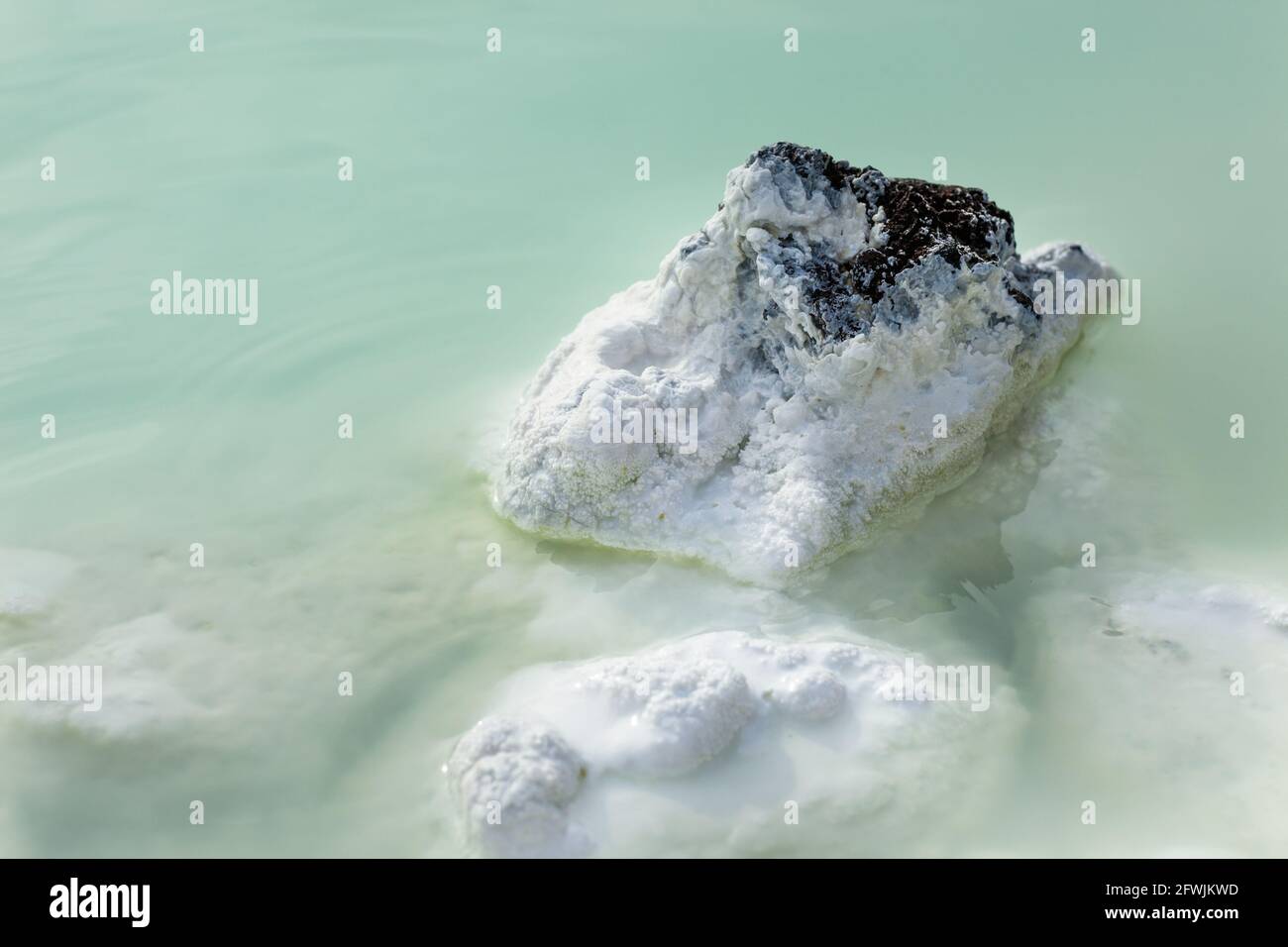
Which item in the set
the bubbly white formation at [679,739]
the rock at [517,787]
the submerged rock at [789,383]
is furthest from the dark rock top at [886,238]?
the rock at [517,787]

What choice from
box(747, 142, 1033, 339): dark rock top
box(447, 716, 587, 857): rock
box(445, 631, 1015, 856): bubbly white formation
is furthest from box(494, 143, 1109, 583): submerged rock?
box(447, 716, 587, 857): rock

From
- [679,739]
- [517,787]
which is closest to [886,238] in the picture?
[679,739]

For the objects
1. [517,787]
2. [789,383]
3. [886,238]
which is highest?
[886,238]

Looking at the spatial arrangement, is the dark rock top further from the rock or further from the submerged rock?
the rock

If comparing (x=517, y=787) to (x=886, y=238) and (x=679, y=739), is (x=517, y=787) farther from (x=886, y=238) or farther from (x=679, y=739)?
(x=886, y=238)

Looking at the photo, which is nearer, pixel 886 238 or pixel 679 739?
pixel 679 739
